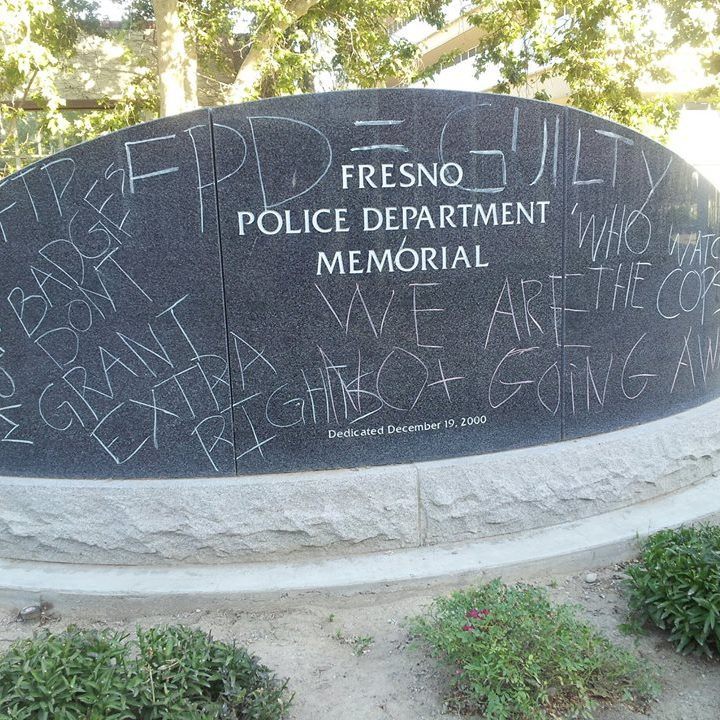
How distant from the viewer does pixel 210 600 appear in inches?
136

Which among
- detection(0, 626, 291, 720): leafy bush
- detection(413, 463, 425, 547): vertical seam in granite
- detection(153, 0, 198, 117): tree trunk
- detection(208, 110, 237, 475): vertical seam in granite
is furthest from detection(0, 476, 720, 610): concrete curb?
detection(153, 0, 198, 117): tree trunk

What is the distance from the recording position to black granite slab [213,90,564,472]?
145 inches

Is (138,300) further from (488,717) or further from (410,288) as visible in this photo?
(488,717)

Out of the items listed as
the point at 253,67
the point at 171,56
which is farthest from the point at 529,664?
the point at 253,67

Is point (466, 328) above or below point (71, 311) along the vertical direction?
below

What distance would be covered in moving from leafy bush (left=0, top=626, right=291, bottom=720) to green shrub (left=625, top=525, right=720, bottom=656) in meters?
1.60

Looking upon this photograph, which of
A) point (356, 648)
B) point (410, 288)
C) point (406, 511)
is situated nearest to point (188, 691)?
point (356, 648)

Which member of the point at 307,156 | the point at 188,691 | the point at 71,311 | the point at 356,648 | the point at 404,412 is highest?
the point at 307,156

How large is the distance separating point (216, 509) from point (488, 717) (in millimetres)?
1670

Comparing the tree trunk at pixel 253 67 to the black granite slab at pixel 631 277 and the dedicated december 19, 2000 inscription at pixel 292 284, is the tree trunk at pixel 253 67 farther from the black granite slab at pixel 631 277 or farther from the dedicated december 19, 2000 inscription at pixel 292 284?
the dedicated december 19, 2000 inscription at pixel 292 284

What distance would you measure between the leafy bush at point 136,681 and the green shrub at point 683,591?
160cm

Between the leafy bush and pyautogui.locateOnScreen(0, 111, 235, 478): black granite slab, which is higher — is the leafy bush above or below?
below

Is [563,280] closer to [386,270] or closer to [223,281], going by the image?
[386,270]

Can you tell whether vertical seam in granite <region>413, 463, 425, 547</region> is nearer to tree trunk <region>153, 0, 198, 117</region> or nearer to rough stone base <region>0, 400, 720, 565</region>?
rough stone base <region>0, 400, 720, 565</region>
